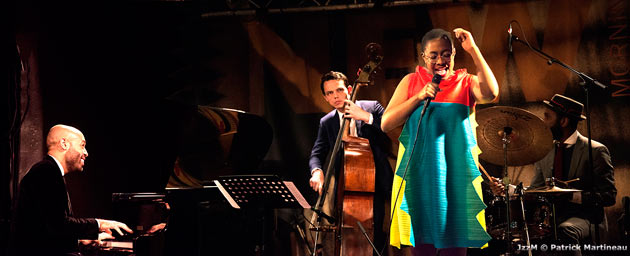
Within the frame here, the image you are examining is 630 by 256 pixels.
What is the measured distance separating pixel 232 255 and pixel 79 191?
166 centimetres

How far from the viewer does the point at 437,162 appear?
4.12 m

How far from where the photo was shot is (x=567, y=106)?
222 inches

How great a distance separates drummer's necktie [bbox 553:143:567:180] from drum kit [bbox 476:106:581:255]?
0.37 meters

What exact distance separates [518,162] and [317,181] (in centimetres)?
177

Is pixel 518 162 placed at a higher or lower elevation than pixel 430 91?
lower

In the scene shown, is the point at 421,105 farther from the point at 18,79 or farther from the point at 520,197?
the point at 18,79

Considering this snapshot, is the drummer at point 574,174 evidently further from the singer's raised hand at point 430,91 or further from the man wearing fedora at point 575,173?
the singer's raised hand at point 430,91

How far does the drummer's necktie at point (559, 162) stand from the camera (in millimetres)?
5652

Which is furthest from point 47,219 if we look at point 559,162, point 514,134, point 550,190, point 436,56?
point 559,162

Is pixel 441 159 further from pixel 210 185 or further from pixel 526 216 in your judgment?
pixel 210 185

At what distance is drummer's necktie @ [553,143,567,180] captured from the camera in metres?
5.65

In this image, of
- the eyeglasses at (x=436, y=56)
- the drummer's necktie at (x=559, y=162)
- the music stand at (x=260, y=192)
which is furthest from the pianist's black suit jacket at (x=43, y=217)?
the drummer's necktie at (x=559, y=162)

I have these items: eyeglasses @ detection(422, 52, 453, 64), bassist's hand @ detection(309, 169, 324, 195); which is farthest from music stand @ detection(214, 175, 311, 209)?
eyeglasses @ detection(422, 52, 453, 64)

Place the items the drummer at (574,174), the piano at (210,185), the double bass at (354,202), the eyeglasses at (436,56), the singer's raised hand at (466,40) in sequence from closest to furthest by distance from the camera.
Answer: the singer's raised hand at (466,40) < the eyeglasses at (436,56) < the double bass at (354,202) < the drummer at (574,174) < the piano at (210,185)
